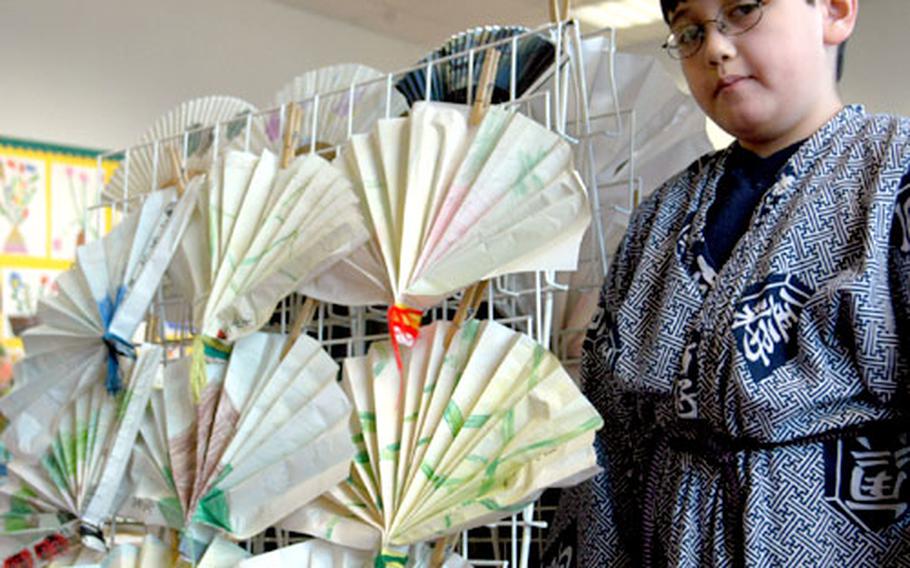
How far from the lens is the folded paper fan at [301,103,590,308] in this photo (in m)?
0.91

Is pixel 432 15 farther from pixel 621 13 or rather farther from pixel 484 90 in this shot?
pixel 484 90

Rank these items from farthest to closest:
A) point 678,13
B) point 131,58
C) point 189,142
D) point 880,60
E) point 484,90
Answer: point 880,60
point 131,58
point 189,142
point 484,90
point 678,13

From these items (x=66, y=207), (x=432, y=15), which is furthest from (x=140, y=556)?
(x=432, y=15)

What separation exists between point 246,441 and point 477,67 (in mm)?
447

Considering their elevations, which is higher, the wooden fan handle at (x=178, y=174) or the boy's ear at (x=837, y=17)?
the boy's ear at (x=837, y=17)

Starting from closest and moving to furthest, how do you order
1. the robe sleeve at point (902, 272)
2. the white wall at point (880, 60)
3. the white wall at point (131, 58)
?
the robe sleeve at point (902, 272)
the white wall at point (131, 58)
the white wall at point (880, 60)

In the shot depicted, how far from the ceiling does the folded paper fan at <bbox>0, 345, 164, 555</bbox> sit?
280cm

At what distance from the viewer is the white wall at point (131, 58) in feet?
10.5

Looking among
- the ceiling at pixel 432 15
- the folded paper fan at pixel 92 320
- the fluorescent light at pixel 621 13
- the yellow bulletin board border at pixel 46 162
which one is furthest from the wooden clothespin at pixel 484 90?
the fluorescent light at pixel 621 13

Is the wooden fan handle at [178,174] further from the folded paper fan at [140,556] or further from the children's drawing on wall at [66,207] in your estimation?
Result: the children's drawing on wall at [66,207]

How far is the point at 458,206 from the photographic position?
0.95 metres

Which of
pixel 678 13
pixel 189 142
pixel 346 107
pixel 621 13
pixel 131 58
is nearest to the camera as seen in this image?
pixel 678 13

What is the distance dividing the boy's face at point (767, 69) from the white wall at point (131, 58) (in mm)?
2770

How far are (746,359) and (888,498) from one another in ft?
0.46
